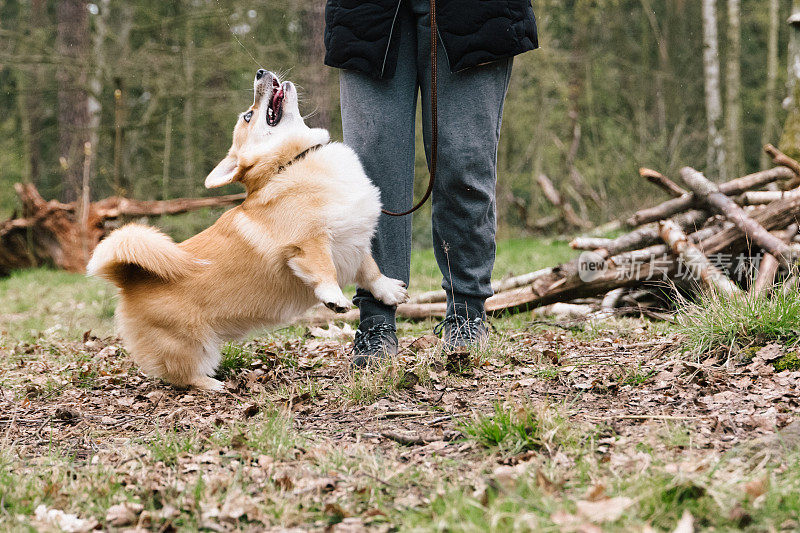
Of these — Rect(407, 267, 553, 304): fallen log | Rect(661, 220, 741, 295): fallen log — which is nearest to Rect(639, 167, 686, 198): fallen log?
Rect(661, 220, 741, 295): fallen log

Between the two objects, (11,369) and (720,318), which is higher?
(720,318)

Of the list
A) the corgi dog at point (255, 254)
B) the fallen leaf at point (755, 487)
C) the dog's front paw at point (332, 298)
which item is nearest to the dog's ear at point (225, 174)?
the corgi dog at point (255, 254)

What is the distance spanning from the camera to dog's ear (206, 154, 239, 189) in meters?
3.08

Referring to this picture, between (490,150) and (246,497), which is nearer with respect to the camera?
(246,497)

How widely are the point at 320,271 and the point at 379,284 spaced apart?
1.26 feet

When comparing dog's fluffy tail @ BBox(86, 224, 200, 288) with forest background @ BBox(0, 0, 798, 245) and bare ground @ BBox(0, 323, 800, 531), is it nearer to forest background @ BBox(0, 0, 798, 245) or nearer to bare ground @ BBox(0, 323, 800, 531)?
bare ground @ BBox(0, 323, 800, 531)

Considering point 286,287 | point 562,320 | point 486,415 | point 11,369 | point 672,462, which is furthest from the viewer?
point 562,320

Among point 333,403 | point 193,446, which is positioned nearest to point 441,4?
point 333,403

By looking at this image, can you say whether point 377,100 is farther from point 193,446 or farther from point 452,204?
point 193,446

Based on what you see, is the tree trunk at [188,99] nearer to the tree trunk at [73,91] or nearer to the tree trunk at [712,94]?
the tree trunk at [73,91]

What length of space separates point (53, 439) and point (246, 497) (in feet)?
3.69

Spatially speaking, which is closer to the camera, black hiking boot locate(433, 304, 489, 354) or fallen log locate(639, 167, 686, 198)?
black hiking boot locate(433, 304, 489, 354)

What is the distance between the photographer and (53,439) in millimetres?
2516

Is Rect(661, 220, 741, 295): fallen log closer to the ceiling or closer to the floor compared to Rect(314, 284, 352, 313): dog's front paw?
closer to the floor
